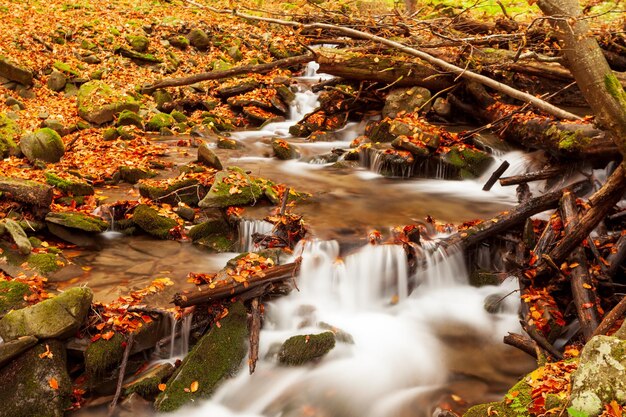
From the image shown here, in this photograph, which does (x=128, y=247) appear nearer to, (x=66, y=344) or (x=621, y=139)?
(x=66, y=344)

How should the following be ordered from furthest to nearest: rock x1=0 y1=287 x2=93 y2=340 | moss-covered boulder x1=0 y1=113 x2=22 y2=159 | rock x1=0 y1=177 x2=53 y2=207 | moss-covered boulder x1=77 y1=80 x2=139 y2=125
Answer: moss-covered boulder x1=77 y1=80 x2=139 y2=125
moss-covered boulder x1=0 y1=113 x2=22 y2=159
rock x1=0 y1=177 x2=53 y2=207
rock x1=0 y1=287 x2=93 y2=340

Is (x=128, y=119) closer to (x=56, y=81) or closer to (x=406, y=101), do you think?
(x=56, y=81)

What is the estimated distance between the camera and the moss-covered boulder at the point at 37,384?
4336mm

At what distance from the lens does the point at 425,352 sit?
18.9 feet

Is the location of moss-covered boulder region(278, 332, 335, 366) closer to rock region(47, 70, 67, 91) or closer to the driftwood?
the driftwood

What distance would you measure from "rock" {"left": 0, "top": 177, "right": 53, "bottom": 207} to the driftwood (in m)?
5.79

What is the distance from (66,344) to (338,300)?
3427mm

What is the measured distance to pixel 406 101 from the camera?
1227 centimetres

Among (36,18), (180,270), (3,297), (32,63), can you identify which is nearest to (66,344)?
(3,297)

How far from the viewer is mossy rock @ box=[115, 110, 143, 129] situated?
12.6 metres

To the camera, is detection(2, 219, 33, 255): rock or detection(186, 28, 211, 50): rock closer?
detection(2, 219, 33, 255): rock

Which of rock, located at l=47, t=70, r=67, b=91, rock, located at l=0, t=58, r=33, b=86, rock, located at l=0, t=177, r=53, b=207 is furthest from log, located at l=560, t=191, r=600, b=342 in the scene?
rock, located at l=0, t=58, r=33, b=86

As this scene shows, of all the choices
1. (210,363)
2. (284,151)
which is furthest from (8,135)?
(210,363)

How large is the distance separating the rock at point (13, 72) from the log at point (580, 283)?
45.0ft
